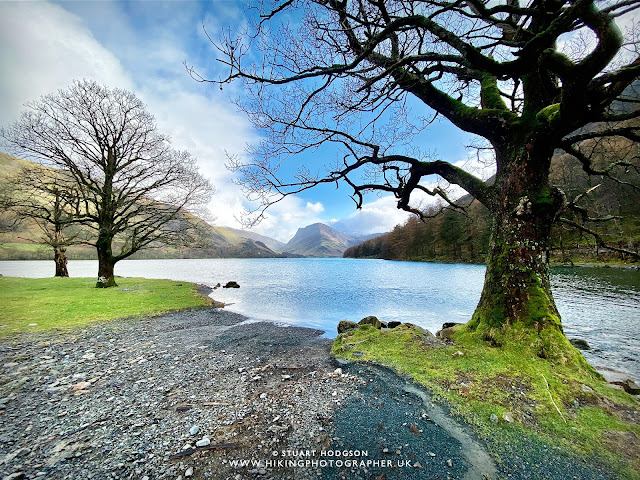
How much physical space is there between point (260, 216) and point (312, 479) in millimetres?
5744

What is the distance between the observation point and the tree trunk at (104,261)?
17422 mm

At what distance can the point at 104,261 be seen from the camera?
704 inches

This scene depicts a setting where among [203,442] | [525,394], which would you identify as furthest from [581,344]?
[203,442]

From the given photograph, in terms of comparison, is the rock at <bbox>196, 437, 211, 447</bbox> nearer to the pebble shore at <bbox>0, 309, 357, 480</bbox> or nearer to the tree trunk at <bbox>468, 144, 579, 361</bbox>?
the pebble shore at <bbox>0, 309, 357, 480</bbox>

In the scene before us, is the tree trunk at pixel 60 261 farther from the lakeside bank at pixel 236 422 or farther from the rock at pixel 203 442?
the rock at pixel 203 442

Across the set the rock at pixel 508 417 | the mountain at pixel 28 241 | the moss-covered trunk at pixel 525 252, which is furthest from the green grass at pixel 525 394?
the mountain at pixel 28 241

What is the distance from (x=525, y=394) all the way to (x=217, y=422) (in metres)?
4.67

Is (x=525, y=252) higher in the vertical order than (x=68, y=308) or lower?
higher

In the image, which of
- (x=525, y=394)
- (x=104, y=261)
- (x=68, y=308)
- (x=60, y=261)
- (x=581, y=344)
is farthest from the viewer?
(x=60, y=261)

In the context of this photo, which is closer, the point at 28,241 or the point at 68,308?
the point at 68,308

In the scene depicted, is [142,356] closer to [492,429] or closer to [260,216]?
[260,216]

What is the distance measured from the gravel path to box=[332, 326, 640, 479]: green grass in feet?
1.50

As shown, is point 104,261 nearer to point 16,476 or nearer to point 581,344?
point 16,476

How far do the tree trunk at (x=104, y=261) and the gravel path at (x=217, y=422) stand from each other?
13589 mm
